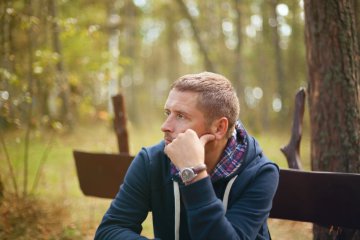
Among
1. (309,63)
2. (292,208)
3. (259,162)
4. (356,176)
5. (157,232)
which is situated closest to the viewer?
(259,162)

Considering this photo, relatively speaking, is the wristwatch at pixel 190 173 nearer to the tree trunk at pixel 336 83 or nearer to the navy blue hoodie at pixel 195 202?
the navy blue hoodie at pixel 195 202

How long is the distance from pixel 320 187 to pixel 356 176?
0.28 metres

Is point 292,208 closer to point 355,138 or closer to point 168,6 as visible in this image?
point 355,138

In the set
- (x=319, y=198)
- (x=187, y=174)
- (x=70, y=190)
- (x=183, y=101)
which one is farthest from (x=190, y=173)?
(x=70, y=190)

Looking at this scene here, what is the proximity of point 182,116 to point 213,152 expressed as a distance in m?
0.30

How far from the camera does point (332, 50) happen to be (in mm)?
3662

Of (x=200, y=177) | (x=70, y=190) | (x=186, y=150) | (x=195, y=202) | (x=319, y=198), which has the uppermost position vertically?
(x=186, y=150)

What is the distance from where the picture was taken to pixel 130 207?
248cm

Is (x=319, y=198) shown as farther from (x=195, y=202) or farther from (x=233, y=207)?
(x=195, y=202)

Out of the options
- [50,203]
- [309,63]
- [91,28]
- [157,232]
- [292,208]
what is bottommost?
[50,203]

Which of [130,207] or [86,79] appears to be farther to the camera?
[86,79]

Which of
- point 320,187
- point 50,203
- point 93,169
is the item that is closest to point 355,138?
point 320,187

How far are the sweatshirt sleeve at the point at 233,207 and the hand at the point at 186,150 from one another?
4.9 inches

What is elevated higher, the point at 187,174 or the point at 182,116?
the point at 182,116
